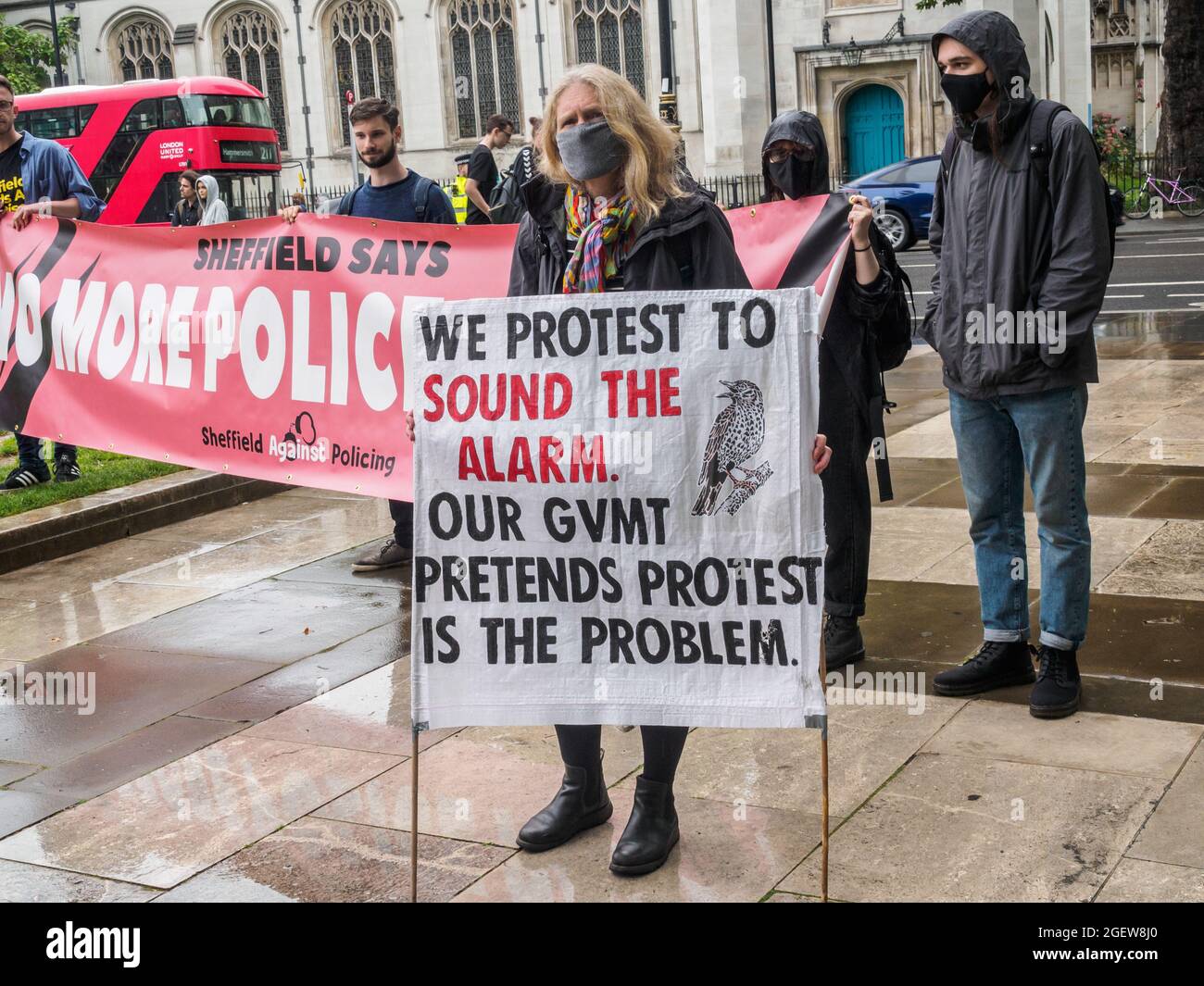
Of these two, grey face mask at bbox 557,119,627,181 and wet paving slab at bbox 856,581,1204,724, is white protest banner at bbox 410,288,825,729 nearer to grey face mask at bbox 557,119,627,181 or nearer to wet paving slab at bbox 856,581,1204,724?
grey face mask at bbox 557,119,627,181

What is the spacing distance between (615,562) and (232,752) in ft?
5.77

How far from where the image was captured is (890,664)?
5.01 meters

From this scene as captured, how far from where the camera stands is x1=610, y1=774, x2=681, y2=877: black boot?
11.7 feet

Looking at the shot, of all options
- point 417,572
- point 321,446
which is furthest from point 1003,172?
point 321,446

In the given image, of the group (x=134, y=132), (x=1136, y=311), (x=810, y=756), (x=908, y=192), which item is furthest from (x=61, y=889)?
(x=134, y=132)

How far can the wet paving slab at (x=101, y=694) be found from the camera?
476 centimetres

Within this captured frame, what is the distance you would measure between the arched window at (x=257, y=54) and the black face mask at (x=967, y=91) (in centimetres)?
4519

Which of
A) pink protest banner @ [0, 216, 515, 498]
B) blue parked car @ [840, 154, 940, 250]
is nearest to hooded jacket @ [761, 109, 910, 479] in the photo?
pink protest banner @ [0, 216, 515, 498]

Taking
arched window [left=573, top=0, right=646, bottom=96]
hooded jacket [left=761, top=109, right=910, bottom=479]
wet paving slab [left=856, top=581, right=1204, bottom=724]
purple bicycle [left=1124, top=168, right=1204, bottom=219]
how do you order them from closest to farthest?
wet paving slab [left=856, top=581, right=1204, bottom=724], hooded jacket [left=761, top=109, right=910, bottom=479], purple bicycle [left=1124, top=168, right=1204, bottom=219], arched window [left=573, top=0, right=646, bottom=96]

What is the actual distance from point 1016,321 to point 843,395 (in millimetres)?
815

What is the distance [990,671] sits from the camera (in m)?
4.70

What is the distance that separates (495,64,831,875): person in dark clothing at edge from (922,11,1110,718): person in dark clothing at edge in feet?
3.60
